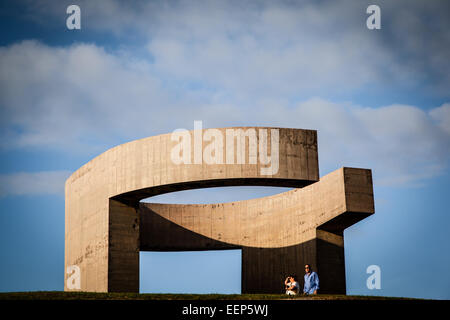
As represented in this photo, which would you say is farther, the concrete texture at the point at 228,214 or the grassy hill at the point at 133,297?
the concrete texture at the point at 228,214

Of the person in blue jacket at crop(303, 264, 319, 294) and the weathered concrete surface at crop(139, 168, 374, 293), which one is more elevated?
the weathered concrete surface at crop(139, 168, 374, 293)

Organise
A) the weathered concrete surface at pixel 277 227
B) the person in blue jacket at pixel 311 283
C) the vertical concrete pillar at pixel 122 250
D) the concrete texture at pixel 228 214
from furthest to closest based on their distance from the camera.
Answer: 1. the vertical concrete pillar at pixel 122 250
2. the weathered concrete surface at pixel 277 227
3. the concrete texture at pixel 228 214
4. the person in blue jacket at pixel 311 283

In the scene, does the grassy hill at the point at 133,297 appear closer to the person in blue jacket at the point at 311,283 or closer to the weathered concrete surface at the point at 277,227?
the person in blue jacket at the point at 311,283

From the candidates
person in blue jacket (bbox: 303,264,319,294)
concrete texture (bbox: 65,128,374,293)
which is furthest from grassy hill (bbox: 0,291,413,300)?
concrete texture (bbox: 65,128,374,293)

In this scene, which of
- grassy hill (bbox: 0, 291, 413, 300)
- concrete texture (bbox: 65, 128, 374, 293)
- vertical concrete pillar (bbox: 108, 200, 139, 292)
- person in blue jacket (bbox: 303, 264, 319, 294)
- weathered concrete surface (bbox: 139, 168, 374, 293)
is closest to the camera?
grassy hill (bbox: 0, 291, 413, 300)

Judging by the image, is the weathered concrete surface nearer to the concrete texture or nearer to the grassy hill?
the concrete texture

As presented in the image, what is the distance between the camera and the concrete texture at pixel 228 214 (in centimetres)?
1650

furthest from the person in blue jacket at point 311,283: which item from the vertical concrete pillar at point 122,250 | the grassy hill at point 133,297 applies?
the vertical concrete pillar at point 122,250

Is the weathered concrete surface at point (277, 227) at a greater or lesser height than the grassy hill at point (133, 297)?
greater

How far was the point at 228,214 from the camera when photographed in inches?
957

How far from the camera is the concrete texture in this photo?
1650 centimetres
